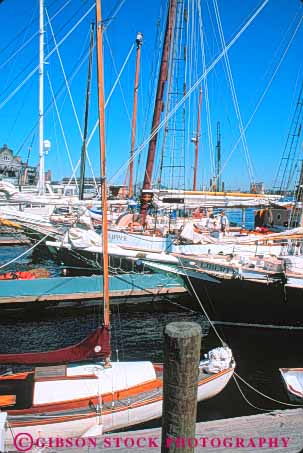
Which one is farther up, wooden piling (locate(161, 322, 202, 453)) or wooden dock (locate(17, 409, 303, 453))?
wooden piling (locate(161, 322, 202, 453))

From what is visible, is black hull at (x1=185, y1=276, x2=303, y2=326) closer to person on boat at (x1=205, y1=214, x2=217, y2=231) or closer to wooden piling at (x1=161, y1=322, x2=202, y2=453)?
person on boat at (x1=205, y1=214, x2=217, y2=231)

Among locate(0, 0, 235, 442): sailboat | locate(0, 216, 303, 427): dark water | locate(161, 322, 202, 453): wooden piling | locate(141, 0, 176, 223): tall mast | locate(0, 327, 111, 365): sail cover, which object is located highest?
locate(141, 0, 176, 223): tall mast

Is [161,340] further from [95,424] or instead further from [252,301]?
[95,424]

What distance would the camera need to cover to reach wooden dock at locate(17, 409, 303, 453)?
6684mm

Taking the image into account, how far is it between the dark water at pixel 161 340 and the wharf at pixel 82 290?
1.66 feet

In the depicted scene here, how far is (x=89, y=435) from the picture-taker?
773cm

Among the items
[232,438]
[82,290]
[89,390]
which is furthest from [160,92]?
[232,438]

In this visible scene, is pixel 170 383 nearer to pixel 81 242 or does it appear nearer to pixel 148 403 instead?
pixel 148 403

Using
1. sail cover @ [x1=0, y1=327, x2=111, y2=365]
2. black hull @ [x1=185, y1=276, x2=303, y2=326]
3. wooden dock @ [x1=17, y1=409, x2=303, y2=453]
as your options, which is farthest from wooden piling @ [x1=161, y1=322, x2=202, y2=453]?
black hull @ [x1=185, y1=276, x2=303, y2=326]

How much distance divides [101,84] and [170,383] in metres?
6.05

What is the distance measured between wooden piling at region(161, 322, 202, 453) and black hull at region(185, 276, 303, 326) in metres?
9.74

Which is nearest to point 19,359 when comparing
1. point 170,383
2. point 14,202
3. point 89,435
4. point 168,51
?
point 89,435

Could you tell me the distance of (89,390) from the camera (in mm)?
8477

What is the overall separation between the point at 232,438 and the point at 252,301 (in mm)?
7914
